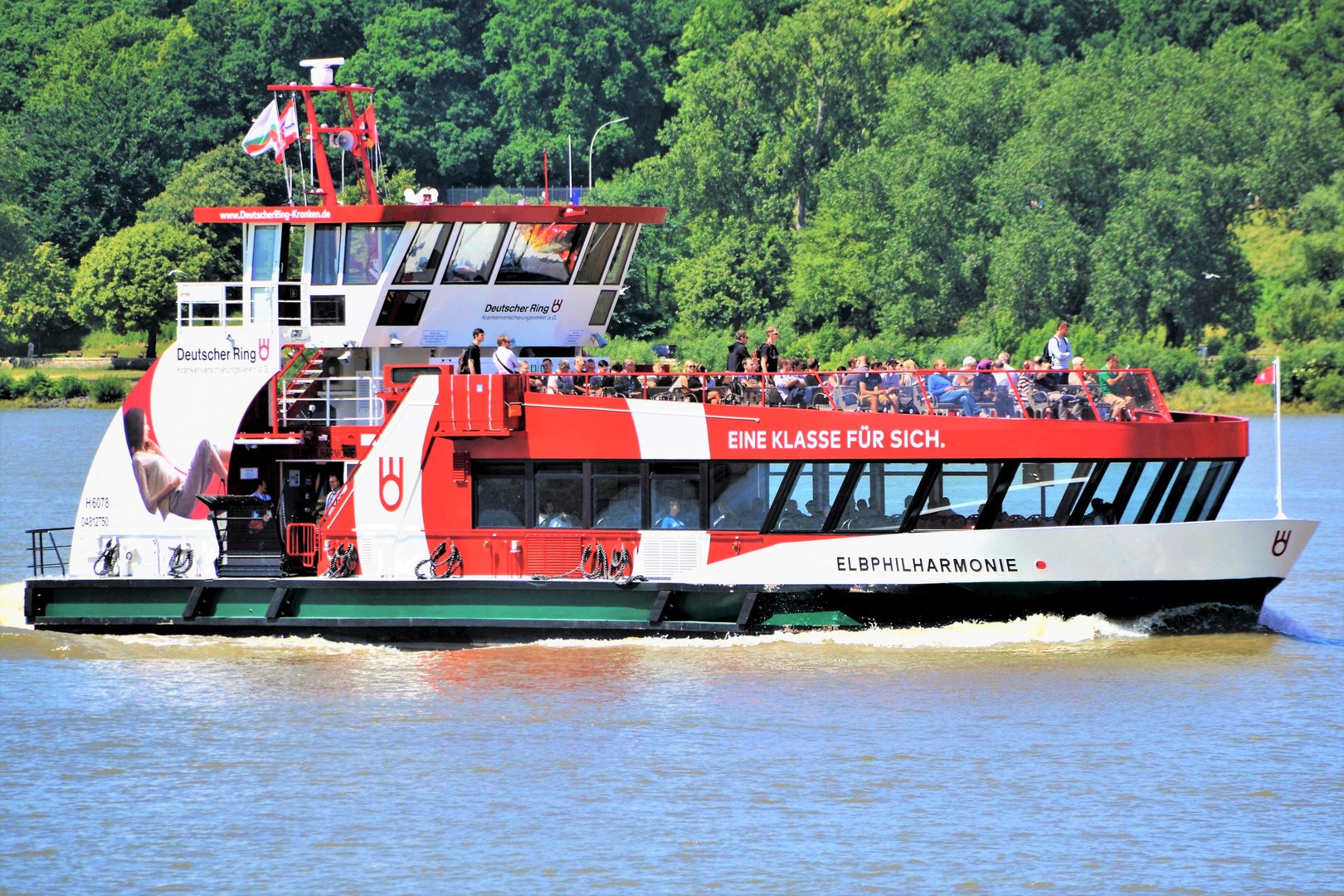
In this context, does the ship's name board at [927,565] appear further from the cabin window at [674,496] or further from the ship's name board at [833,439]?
the cabin window at [674,496]

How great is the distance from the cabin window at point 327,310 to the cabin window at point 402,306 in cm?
44

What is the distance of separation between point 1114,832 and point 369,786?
5883mm

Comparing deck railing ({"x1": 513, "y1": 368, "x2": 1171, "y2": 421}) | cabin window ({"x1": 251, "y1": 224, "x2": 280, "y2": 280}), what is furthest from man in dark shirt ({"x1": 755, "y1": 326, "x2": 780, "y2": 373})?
cabin window ({"x1": 251, "y1": 224, "x2": 280, "y2": 280})

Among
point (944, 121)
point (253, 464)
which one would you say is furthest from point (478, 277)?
point (944, 121)

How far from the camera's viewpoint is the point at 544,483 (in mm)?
18938

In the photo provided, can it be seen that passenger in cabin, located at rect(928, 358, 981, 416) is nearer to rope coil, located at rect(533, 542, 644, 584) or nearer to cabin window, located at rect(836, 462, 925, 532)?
cabin window, located at rect(836, 462, 925, 532)

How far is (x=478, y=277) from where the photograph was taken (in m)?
20.6

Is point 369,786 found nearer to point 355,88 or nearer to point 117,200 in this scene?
point 355,88

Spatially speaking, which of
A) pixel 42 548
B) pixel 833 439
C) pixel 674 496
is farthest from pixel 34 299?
pixel 833 439

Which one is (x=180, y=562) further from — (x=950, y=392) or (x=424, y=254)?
(x=950, y=392)

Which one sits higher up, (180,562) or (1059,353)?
(1059,353)

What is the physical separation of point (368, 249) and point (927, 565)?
288 inches

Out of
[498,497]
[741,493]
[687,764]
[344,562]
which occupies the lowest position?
[687,764]

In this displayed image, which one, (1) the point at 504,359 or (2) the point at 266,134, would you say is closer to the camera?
(1) the point at 504,359
